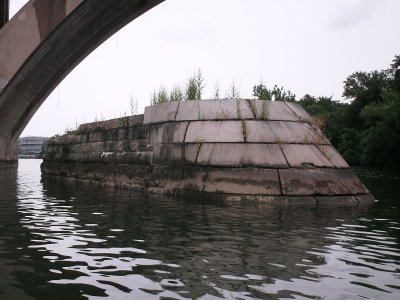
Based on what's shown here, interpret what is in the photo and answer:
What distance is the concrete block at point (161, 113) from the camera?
28.7 feet

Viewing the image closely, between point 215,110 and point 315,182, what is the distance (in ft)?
8.40

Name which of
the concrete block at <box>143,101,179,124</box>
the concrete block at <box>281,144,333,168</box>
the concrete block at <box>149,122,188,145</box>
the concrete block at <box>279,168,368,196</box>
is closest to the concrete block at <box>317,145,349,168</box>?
the concrete block at <box>281,144,333,168</box>

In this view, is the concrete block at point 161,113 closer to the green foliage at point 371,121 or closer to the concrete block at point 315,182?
the concrete block at point 315,182

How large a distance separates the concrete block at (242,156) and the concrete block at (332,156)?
41.3 inches

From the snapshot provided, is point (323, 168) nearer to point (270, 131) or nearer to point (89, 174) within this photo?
point (270, 131)

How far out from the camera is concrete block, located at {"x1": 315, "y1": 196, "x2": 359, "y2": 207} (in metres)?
6.64

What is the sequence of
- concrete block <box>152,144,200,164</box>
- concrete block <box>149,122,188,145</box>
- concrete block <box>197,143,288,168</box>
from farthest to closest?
1. concrete block <box>149,122,188,145</box>
2. concrete block <box>152,144,200,164</box>
3. concrete block <box>197,143,288,168</box>

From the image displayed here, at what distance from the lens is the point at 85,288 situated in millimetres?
2463

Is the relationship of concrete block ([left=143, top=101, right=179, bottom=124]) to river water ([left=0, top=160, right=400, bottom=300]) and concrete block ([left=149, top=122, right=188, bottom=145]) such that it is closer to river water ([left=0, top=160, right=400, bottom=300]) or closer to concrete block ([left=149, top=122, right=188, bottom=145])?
concrete block ([left=149, top=122, right=188, bottom=145])

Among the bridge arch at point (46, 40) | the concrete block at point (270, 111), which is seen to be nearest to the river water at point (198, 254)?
the concrete block at point (270, 111)

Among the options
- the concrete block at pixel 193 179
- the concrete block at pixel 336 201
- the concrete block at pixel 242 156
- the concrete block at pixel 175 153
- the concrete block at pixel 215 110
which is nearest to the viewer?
the concrete block at pixel 336 201

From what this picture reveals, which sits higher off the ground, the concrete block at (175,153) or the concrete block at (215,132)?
the concrete block at (215,132)

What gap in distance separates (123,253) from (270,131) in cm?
493

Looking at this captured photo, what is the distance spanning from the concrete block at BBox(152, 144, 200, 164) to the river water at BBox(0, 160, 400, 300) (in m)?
2.11
